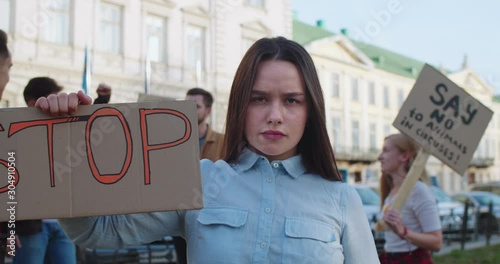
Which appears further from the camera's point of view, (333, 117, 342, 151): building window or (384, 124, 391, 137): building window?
(384, 124, 391, 137): building window

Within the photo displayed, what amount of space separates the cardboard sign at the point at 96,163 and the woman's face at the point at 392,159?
286 centimetres

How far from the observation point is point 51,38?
60.6 feet

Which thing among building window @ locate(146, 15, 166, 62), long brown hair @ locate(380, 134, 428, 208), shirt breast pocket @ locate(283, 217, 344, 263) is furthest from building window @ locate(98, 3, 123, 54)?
shirt breast pocket @ locate(283, 217, 344, 263)

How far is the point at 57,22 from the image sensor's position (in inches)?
727

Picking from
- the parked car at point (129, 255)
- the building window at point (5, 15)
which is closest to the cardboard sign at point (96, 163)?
→ the parked car at point (129, 255)

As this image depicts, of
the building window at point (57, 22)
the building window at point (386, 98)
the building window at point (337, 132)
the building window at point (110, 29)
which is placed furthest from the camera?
the building window at point (386, 98)

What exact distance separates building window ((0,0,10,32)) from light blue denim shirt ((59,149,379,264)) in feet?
52.7

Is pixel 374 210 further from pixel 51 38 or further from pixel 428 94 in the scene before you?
pixel 51 38

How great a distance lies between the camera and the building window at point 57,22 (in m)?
18.2

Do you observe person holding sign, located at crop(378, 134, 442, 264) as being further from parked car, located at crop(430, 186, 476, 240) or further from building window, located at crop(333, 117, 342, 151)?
building window, located at crop(333, 117, 342, 151)

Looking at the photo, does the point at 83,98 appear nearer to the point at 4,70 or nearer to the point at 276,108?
the point at 276,108

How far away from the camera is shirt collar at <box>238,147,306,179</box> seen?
1.71 m

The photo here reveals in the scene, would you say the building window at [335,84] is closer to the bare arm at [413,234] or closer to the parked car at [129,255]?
the parked car at [129,255]

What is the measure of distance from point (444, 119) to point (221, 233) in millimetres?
2990
